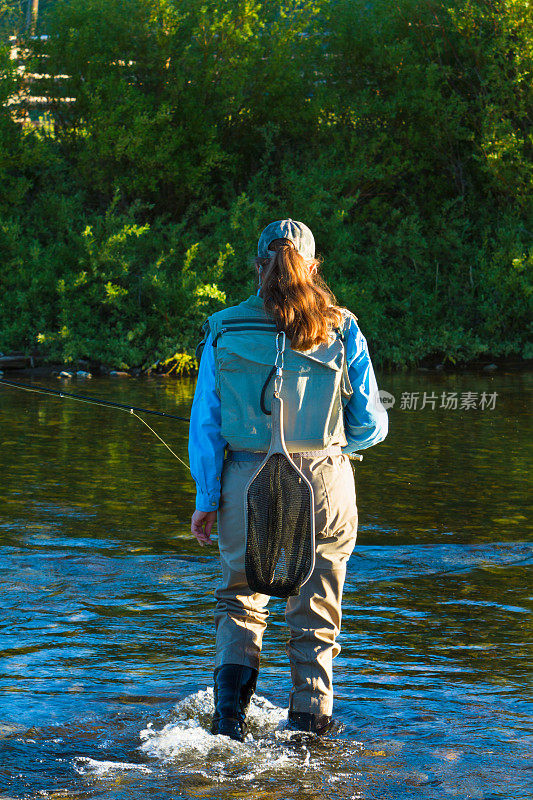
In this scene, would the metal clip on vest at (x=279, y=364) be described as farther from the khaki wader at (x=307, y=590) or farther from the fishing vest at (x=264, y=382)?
the khaki wader at (x=307, y=590)

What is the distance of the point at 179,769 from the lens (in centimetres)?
354

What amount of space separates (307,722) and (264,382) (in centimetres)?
122

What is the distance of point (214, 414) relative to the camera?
12.2 feet

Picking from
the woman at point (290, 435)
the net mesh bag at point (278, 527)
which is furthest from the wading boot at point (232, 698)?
the net mesh bag at point (278, 527)

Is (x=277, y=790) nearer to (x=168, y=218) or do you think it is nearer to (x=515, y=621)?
(x=515, y=621)

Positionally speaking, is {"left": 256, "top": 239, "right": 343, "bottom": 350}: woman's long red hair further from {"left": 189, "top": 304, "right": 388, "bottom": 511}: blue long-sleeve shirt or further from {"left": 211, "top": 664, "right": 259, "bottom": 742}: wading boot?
{"left": 211, "top": 664, "right": 259, "bottom": 742}: wading boot

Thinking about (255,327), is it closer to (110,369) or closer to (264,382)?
(264,382)

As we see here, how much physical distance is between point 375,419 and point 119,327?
57.2ft

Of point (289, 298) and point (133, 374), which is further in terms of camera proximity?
point (133, 374)

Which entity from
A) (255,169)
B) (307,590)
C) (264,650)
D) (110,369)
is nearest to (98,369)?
(110,369)

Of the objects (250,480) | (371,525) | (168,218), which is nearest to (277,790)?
(250,480)

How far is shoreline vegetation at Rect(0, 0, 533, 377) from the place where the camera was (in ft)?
70.3

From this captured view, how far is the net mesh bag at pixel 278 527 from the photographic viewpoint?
357 cm

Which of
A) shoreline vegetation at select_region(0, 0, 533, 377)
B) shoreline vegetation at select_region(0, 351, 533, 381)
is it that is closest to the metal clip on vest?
shoreline vegetation at select_region(0, 351, 533, 381)
